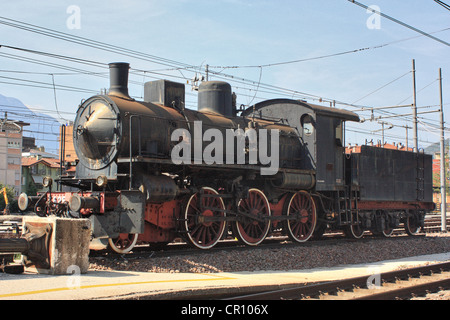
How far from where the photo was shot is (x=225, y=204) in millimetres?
12469

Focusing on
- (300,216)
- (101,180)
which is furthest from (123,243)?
(300,216)

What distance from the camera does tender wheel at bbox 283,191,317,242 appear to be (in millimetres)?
14109

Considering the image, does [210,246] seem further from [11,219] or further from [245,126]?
[11,219]

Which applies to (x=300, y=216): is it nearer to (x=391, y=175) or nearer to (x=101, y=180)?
(x=391, y=175)

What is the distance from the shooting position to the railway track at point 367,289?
23.0 ft

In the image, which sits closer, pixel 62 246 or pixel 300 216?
pixel 62 246

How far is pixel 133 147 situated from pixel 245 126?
12.9 feet

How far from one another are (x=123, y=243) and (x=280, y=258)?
3.67 m

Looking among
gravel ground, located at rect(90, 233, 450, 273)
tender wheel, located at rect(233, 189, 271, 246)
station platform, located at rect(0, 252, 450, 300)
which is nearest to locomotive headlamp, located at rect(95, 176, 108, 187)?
gravel ground, located at rect(90, 233, 450, 273)

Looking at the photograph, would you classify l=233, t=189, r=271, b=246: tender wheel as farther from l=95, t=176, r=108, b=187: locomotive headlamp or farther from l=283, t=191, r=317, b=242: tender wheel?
l=95, t=176, r=108, b=187: locomotive headlamp

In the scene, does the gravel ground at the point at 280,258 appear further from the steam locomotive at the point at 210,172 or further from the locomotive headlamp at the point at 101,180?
the locomotive headlamp at the point at 101,180

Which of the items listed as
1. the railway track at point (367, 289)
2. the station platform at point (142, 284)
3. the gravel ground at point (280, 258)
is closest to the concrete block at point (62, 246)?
the station platform at point (142, 284)

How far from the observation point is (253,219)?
1276 centimetres
